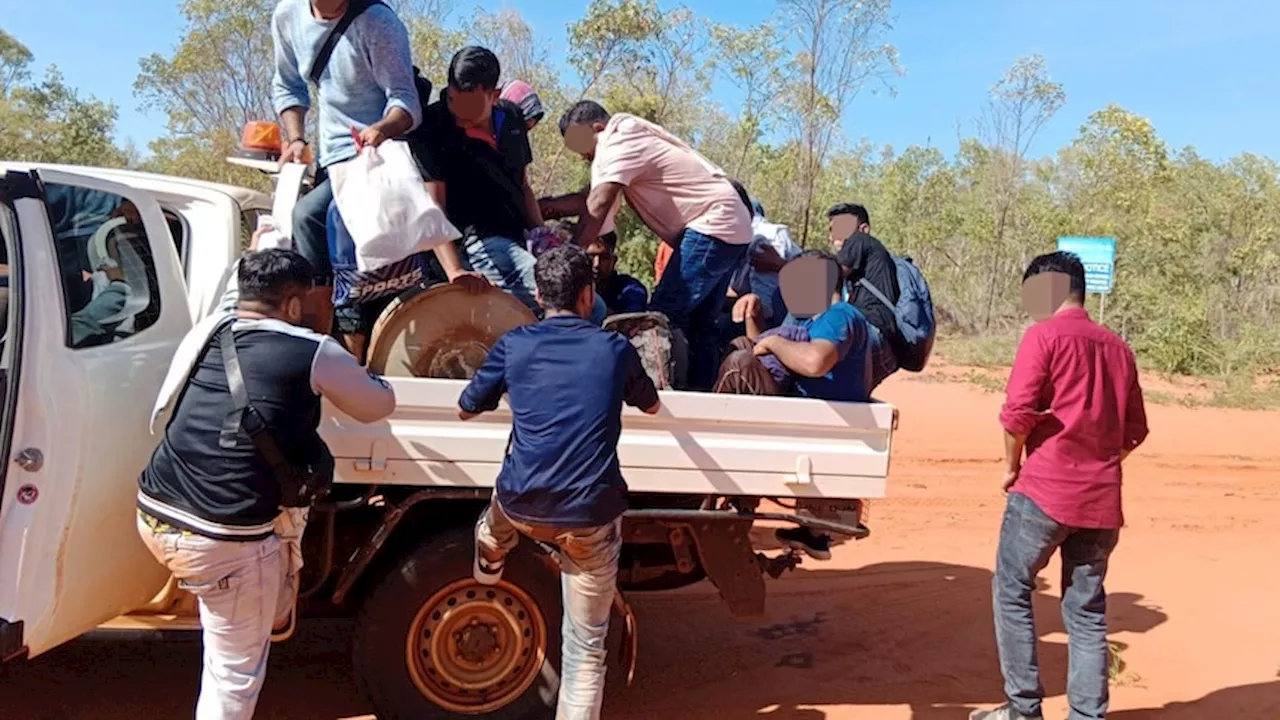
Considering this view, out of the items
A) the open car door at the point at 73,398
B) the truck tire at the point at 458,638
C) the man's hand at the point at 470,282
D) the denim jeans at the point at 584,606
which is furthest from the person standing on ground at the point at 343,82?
the denim jeans at the point at 584,606

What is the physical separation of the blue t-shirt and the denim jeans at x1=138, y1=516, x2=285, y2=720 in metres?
2.22

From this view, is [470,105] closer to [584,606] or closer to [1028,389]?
[584,606]

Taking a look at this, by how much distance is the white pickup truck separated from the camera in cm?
327

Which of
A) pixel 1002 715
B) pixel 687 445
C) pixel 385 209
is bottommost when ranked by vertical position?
pixel 1002 715

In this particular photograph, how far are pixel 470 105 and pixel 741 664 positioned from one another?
2.89m

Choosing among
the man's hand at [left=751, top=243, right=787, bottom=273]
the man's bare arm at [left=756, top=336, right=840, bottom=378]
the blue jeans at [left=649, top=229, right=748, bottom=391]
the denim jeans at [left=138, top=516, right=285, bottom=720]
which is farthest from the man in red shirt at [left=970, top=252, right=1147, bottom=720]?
the denim jeans at [left=138, top=516, right=285, bottom=720]

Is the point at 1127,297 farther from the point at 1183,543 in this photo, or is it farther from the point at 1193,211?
the point at 1183,543

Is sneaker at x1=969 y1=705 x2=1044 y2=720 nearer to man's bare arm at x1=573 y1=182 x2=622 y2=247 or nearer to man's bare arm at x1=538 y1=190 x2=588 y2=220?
man's bare arm at x1=573 y1=182 x2=622 y2=247

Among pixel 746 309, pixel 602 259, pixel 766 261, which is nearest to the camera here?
pixel 746 309

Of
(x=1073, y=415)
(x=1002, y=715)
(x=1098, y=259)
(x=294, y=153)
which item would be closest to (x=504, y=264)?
(x=294, y=153)

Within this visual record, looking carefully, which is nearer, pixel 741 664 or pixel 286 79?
pixel 286 79

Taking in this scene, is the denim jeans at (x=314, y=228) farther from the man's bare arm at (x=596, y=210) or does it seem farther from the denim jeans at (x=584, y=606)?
the denim jeans at (x=584, y=606)

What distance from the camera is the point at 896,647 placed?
536 cm

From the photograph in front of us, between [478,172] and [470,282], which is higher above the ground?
[478,172]
